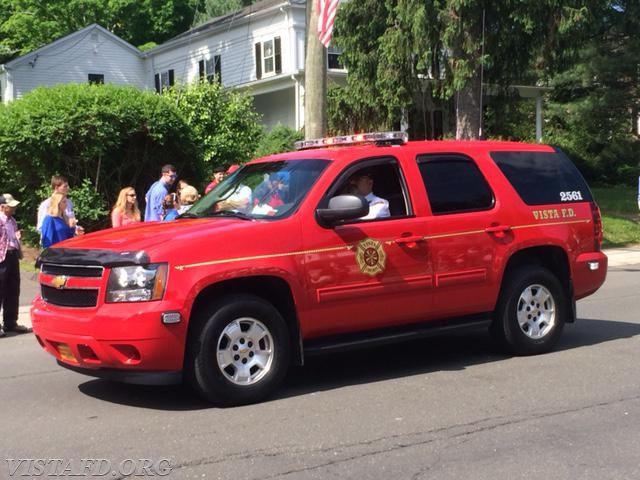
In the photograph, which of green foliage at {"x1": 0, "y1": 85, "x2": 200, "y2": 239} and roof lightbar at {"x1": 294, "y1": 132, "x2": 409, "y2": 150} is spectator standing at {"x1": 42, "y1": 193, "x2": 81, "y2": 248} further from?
green foliage at {"x1": 0, "y1": 85, "x2": 200, "y2": 239}

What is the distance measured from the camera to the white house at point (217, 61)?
3083 cm

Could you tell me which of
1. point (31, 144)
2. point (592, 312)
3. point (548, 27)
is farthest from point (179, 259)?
point (548, 27)

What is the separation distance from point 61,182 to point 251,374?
540cm

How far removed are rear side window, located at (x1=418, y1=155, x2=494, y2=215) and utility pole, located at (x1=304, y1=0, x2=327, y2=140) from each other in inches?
237

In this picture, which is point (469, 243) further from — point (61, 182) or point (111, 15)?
point (111, 15)

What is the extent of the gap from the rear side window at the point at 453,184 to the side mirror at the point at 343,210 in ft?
3.15

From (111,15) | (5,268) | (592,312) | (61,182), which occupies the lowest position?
(592,312)

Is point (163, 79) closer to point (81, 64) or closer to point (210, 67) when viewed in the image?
point (81, 64)

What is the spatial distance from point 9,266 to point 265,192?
4.50 metres

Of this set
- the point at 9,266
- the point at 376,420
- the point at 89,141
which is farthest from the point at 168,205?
the point at 376,420

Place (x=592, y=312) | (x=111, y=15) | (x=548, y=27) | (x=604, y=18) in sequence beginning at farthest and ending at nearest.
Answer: (x=111, y=15) → (x=604, y=18) → (x=548, y=27) → (x=592, y=312)

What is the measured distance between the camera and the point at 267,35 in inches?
1268

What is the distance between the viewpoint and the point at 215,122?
1848 centimetres

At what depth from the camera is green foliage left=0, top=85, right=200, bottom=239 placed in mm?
15148
